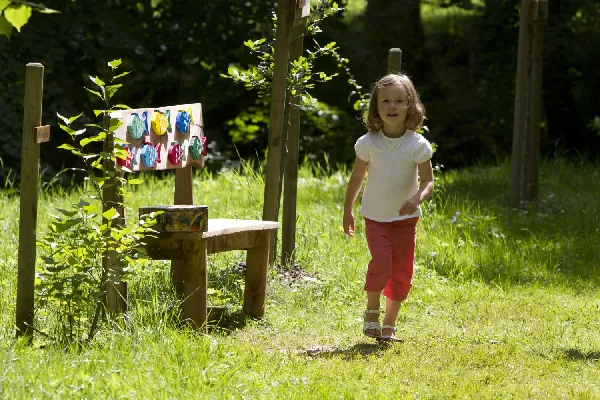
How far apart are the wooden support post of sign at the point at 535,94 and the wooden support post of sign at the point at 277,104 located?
410 centimetres

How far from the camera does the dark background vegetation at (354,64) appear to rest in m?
13.6

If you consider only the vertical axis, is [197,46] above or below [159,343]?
above

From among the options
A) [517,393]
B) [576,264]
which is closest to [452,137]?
[576,264]

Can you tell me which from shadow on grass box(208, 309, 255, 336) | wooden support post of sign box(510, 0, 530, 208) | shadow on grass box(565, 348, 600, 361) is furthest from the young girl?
wooden support post of sign box(510, 0, 530, 208)

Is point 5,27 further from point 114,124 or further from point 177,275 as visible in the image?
point 177,275

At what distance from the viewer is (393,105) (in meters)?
5.57

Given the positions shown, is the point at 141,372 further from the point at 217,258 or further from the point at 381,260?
the point at 217,258

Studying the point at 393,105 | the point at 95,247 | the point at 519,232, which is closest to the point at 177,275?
the point at 95,247

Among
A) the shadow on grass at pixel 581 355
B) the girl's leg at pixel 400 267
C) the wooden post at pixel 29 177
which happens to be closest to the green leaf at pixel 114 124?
the wooden post at pixel 29 177

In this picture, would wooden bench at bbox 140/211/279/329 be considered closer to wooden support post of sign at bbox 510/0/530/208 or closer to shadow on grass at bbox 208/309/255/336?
shadow on grass at bbox 208/309/255/336

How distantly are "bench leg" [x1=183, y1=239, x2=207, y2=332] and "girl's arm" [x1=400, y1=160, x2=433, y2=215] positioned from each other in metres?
1.10

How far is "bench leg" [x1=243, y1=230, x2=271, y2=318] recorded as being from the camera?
6047mm

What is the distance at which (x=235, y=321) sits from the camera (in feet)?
19.7

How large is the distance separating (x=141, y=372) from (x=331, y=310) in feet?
7.61
